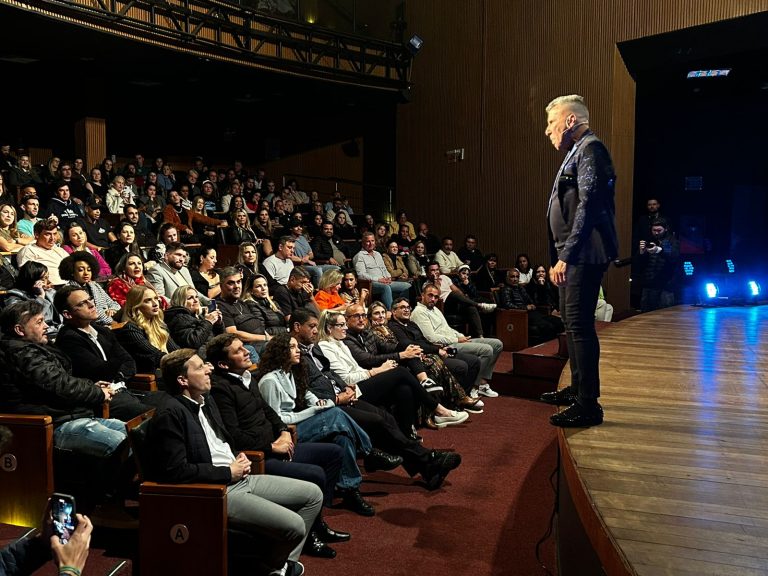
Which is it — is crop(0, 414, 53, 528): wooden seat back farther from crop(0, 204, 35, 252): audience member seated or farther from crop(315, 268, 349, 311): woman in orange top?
crop(315, 268, 349, 311): woman in orange top

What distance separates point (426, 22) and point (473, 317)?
4233 millimetres

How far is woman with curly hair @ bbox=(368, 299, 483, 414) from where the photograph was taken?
4488 millimetres

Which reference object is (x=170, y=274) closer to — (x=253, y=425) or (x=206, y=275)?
(x=206, y=275)

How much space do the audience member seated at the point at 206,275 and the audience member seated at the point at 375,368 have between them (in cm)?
125

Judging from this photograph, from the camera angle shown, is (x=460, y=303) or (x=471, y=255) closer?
(x=460, y=303)

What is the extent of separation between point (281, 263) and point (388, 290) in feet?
3.86

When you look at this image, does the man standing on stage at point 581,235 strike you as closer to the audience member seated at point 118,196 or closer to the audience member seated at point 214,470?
the audience member seated at point 214,470

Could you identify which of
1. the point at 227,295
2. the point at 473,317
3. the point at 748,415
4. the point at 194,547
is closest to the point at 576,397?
the point at 748,415

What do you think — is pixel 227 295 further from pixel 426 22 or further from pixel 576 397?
pixel 426 22

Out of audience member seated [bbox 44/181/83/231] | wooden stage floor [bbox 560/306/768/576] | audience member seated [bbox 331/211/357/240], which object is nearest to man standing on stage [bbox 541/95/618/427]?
wooden stage floor [bbox 560/306/768/576]

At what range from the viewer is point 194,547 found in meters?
2.16

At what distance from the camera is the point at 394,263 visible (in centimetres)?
734

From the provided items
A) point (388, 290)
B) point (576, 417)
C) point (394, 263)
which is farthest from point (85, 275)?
point (394, 263)

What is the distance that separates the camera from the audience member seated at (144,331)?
336 centimetres
